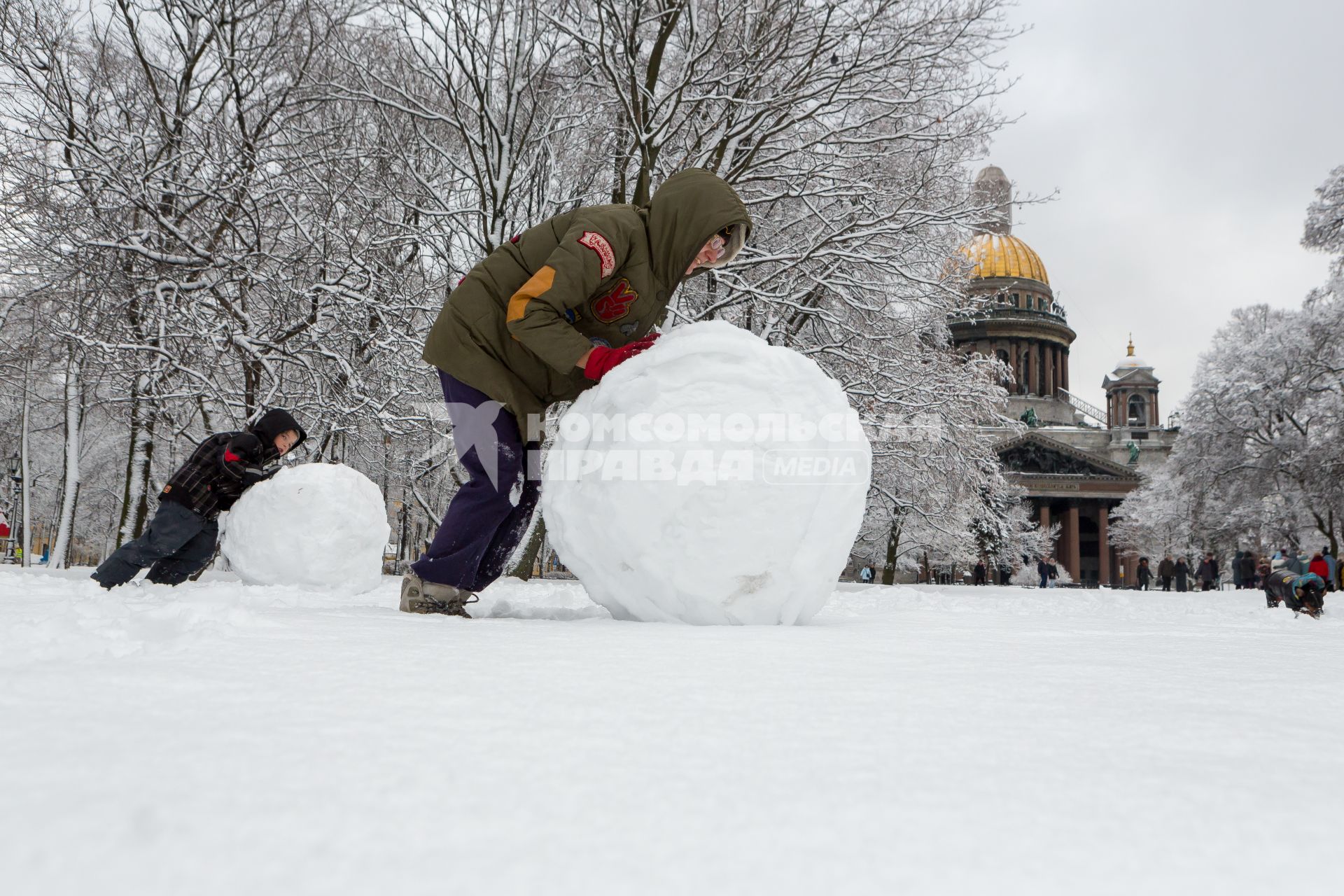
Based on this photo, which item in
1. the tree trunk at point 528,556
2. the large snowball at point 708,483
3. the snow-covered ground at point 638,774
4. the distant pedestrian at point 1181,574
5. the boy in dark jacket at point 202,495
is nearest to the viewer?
the snow-covered ground at point 638,774

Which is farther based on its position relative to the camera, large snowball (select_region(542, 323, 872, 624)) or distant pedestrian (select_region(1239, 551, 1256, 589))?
distant pedestrian (select_region(1239, 551, 1256, 589))

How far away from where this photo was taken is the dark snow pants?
186 inches

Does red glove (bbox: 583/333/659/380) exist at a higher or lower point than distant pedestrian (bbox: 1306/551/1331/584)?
higher

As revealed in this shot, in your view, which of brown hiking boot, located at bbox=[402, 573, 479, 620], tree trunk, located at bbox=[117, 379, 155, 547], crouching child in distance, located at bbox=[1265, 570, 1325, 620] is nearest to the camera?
brown hiking boot, located at bbox=[402, 573, 479, 620]

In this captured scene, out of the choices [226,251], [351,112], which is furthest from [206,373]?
[351,112]

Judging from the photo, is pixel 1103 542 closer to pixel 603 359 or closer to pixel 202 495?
pixel 202 495

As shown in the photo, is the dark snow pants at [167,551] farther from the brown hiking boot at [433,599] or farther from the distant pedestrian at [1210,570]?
the distant pedestrian at [1210,570]

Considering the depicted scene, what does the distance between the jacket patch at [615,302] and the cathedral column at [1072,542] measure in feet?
161

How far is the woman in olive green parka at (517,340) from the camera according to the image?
3186 mm

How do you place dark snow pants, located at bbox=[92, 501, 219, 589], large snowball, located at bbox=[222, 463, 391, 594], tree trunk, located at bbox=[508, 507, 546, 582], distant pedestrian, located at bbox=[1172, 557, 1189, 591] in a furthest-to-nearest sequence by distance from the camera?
1. distant pedestrian, located at bbox=[1172, 557, 1189, 591]
2. tree trunk, located at bbox=[508, 507, 546, 582]
3. large snowball, located at bbox=[222, 463, 391, 594]
4. dark snow pants, located at bbox=[92, 501, 219, 589]

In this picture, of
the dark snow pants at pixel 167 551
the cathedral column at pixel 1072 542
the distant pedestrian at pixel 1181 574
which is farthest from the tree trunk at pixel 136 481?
the cathedral column at pixel 1072 542

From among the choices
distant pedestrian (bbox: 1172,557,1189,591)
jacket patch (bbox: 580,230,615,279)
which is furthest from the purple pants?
distant pedestrian (bbox: 1172,557,1189,591)

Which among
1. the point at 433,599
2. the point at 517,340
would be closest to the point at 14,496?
the point at 433,599

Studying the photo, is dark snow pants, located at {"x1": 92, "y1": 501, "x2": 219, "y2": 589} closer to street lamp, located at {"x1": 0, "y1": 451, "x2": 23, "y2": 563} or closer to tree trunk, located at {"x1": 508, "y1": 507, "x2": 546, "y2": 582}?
tree trunk, located at {"x1": 508, "y1": 507, "x2": 546, "y2": 582}
